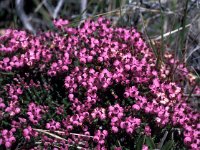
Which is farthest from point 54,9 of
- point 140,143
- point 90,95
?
point 140,143

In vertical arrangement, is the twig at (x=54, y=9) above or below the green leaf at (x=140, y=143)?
above

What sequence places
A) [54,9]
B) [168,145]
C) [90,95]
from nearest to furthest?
[168,145], [90,95], [54,9]

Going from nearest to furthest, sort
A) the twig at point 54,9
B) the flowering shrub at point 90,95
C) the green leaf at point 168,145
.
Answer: the green leaf at point 168,145, the flowering shrub at point 90,95, the twig at point 54,9

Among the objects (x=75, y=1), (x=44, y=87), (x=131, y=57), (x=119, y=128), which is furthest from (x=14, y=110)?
(x=75, y=1)

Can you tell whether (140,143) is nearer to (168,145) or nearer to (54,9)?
(168,145)

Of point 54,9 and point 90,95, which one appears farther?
point 54,9

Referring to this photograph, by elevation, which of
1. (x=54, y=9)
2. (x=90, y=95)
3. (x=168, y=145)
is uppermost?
(x=54, y=9)

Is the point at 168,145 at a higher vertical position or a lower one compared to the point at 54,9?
lower

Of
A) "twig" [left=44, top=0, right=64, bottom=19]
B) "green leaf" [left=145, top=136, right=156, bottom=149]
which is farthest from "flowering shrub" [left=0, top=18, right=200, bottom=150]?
"twig" [left=44, top=0, right=64, bottom=19]

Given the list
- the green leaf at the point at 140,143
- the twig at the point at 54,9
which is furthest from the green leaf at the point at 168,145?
the twig at the point at 54,9

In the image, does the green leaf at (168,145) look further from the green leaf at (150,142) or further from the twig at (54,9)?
the twig at (54,9)
